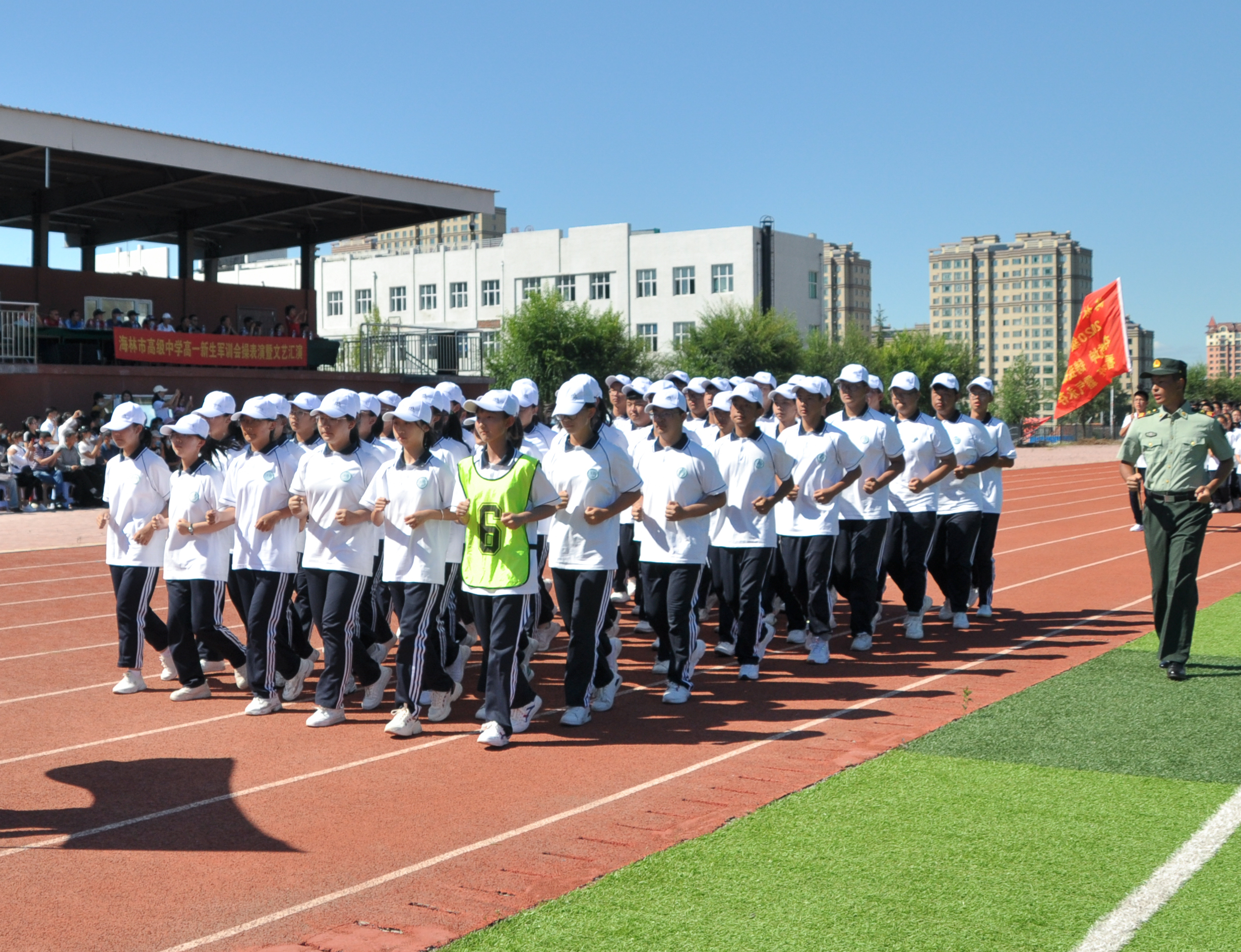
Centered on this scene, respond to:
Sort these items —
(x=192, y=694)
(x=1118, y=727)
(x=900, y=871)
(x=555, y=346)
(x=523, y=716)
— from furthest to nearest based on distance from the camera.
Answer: (x=555, y=346)
(x=192, y=694)
(x=523, y=716)
(x=1118, y=727)
(x=900, y=871)

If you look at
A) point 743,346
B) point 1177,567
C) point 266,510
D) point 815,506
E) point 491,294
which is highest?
point 491,294

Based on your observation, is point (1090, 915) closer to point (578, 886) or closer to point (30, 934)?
point (578, 886)

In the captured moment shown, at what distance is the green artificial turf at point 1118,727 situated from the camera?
6.40m

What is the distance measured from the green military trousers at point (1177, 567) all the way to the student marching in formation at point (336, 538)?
5145 millimetres

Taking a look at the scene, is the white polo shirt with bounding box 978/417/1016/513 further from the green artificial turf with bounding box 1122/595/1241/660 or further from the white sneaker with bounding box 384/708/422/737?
the white sneaker with bounding box 384/708/422/737

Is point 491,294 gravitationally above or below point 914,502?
above

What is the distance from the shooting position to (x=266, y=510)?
8031 mm

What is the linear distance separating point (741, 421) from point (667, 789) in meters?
3.42

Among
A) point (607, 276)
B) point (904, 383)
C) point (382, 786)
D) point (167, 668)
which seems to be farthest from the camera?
point (607, 276)

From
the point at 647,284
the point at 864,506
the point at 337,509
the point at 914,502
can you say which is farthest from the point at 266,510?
the point at 647,284

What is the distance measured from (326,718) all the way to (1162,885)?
15.8ft

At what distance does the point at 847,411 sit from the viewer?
1017cm

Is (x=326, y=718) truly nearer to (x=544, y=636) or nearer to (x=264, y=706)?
(x=264, y=706)

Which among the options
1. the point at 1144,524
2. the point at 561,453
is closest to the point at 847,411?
the point at 1144,524
